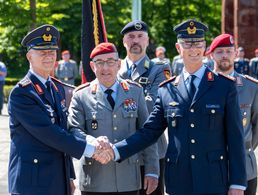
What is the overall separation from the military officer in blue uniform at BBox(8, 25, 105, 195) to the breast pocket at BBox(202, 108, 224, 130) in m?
0.94

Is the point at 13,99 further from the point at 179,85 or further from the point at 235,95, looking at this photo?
the point at 235,95

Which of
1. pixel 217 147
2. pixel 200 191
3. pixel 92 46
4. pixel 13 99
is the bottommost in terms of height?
pixel 200 191

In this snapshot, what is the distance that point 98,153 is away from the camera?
506cm

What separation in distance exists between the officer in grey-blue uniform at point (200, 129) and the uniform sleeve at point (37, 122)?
2.65 feet

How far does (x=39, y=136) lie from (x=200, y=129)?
1241mm

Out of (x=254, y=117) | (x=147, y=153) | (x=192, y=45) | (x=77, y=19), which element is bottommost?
(x=147, y=153)

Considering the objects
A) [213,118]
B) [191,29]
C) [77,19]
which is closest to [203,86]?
[213,118]

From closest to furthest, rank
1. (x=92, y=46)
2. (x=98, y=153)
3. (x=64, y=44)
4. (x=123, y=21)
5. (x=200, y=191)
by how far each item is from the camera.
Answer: (x=200, y=191), (x=98, y=153), (x=92, y=46), (x=123, y=21), (x=64, y=44)

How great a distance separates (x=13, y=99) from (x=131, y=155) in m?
1.07

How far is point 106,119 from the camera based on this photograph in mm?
5305

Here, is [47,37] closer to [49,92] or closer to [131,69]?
[49,92]

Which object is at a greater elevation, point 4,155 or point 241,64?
point 241,64

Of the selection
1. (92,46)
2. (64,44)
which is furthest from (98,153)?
(64,44)

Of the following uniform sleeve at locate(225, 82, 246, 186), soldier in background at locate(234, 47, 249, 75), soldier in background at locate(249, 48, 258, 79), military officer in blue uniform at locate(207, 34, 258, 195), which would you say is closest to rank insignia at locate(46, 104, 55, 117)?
uniform sleeve at locate(225, 82, 246, 186)
